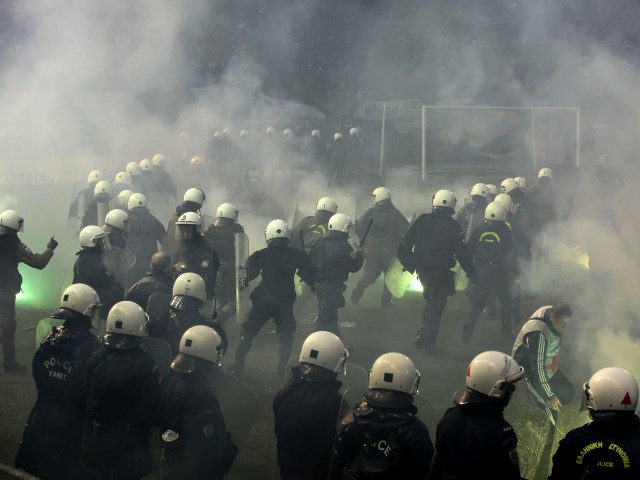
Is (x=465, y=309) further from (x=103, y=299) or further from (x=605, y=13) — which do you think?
(x=605, y=13)

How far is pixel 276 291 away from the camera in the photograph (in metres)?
9.34

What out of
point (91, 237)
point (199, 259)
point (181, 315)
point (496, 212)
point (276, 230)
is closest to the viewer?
point (181, 315)

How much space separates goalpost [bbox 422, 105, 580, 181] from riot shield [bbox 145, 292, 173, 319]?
1373 centimetres

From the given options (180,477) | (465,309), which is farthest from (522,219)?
(180,477)

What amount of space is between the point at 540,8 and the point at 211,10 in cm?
1198

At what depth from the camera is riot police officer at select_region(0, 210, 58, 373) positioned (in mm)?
9250

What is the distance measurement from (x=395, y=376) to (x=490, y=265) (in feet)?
20.4

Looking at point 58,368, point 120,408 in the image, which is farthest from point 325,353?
point 58,368

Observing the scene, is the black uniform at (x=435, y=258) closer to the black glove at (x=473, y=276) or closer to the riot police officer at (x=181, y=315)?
the black glove at (x=473, y=276)

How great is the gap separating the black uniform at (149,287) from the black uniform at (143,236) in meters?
2.85

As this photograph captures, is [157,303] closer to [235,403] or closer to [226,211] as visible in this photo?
[235,403]

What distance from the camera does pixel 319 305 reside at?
10133mm

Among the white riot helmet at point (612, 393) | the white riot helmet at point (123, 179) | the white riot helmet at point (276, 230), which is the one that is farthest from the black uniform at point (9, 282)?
the white riot helmet at point (612, 393)

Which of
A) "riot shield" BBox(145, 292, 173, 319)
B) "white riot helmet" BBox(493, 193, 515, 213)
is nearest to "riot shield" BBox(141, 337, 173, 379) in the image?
"riot shield" BBox(145, 292, 173, 319)
